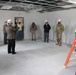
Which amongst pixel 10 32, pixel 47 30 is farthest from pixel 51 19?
pixel 10 32

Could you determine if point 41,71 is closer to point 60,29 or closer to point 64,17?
point 60,29

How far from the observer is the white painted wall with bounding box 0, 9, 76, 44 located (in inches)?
357

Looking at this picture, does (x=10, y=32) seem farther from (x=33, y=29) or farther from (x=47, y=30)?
(x=33, y=29)

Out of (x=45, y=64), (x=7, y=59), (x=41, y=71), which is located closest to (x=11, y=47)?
(x=7, y=59)

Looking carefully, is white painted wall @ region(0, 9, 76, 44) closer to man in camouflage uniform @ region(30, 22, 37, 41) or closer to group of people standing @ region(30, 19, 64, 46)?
man in camouflage uniform @ region(30, 22, 37, 41)

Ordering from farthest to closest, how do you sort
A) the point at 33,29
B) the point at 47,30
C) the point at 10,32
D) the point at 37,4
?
1. the point at 33,29
2. the point at 47,30
3. the point at 37,4
4. the point at 10,32

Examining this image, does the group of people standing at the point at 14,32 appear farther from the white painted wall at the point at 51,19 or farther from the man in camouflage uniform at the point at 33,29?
the white painted wall at the point at 51,19

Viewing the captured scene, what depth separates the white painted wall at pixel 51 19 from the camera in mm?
9078

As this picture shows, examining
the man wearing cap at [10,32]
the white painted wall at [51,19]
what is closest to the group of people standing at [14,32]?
the man wearing cap at [10,32]

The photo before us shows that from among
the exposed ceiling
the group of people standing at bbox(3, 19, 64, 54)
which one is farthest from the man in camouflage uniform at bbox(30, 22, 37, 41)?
the exposed ceiling

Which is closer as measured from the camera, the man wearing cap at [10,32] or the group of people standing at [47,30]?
the man wearing cap at [10,32]

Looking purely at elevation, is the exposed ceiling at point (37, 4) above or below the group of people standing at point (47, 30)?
above

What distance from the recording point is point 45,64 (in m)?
5.20

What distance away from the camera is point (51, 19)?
11.2 m
